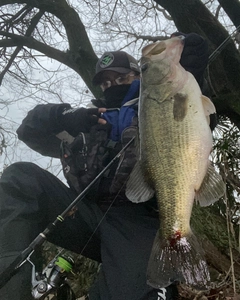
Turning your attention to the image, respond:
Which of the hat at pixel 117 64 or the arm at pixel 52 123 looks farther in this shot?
the hat at pixel 117 64

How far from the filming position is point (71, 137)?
117 inches

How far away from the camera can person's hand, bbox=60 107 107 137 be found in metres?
2.75

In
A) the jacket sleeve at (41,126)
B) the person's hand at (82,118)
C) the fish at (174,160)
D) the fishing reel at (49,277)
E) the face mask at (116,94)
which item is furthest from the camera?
the face mask at (116,94)

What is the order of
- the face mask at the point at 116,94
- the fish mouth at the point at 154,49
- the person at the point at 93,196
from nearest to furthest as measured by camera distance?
the fish mouth at the point at 154,49, the person at the point at 93,196, the face mask at the point at 116,94

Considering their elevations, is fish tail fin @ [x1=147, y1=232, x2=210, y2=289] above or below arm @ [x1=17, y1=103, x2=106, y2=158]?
below

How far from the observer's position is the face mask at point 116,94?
9.91ft

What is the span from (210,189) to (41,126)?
57.9 inches

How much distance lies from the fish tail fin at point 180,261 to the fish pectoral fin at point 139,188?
209 millimetres

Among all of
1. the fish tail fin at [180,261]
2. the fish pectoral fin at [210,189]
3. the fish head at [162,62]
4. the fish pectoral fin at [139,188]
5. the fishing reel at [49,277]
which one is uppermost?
the fish head at [162,62]

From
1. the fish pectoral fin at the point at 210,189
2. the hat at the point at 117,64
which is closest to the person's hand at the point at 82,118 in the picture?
the hat at the point at 117,64

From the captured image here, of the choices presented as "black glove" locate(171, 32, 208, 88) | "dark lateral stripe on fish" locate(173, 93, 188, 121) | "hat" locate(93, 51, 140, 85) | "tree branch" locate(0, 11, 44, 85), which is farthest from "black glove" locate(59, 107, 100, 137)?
"tree branch" locate(0, 11, 44, 85)

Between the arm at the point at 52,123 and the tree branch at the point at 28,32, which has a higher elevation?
the tree branch at the point at 28,32

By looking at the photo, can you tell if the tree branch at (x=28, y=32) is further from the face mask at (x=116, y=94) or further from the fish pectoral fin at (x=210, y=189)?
the fish pectoral fin at (x=210, y=189)

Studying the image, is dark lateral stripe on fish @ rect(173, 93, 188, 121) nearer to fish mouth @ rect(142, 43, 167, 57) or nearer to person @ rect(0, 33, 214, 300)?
fish mouth @ rect(142, 43, 167, 57)
